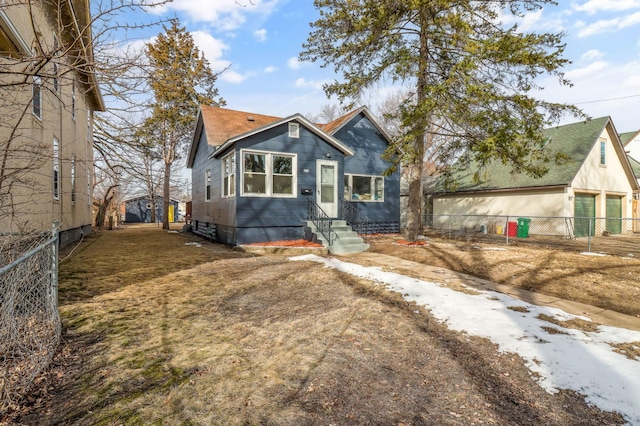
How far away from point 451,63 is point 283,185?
290 inches

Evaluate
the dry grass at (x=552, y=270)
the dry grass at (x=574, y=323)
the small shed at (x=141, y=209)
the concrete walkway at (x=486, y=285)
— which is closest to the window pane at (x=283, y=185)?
the concrete walkway at (x=486, y=285)

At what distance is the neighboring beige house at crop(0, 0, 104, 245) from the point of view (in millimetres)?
3814

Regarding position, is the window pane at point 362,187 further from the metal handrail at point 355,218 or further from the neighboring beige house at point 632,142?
the neighboring beige house at point 632,142

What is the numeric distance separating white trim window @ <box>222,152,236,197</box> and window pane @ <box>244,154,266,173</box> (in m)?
0.43

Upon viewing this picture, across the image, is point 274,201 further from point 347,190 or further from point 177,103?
point 177,103

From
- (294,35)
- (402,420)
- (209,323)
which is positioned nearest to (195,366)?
(209,323)

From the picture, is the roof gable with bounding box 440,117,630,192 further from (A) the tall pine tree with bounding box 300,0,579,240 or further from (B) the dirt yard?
(B) the dirt yard

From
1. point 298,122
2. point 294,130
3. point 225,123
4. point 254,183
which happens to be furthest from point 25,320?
point 225,123

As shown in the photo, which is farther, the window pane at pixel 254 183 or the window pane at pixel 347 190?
the window pane at pixel 347 190

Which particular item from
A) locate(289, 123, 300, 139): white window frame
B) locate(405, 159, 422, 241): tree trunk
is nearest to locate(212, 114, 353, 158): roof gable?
locate(289, 123, 300, 139): white window frame

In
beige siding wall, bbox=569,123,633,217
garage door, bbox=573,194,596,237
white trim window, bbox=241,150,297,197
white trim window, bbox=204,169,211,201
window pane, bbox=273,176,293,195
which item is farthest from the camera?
beige siding wall, bbox=569,123,633,217

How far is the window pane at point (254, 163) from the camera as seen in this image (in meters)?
11.2

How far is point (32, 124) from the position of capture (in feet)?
24.0

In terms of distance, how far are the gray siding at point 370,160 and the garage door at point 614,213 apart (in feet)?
39.4
